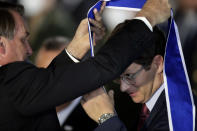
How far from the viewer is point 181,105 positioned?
167 centimetres

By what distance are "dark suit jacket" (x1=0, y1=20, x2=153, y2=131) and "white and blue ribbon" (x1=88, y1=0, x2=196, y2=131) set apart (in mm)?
247

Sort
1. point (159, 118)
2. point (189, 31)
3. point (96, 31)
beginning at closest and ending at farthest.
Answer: point (159, 118) → point (96, 31) → point (189, 31)

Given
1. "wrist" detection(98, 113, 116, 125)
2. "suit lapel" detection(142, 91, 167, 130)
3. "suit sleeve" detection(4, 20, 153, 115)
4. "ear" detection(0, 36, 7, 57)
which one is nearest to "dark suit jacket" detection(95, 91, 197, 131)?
"suit lapel" detection(142, 91, 167, 130)

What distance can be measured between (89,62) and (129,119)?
3.76 ft

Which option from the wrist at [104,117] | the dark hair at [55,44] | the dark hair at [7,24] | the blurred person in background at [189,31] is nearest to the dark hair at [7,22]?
the dark hair at [7,24]

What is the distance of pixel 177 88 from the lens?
1677 mm

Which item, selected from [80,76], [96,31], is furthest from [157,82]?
[80,76]

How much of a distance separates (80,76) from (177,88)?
19.5 inches

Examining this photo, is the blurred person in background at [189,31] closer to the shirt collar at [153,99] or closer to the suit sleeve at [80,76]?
the shirt collar at [153,99]

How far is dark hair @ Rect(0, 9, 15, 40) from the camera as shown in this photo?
1.61 m

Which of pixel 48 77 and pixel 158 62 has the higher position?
pixel 48 77

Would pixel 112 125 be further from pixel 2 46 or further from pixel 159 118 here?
pixel 2 46

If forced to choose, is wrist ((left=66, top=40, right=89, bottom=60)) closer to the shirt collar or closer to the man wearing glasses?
the man wearing glasses

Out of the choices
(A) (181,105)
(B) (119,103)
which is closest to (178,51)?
(A) (181,105)
